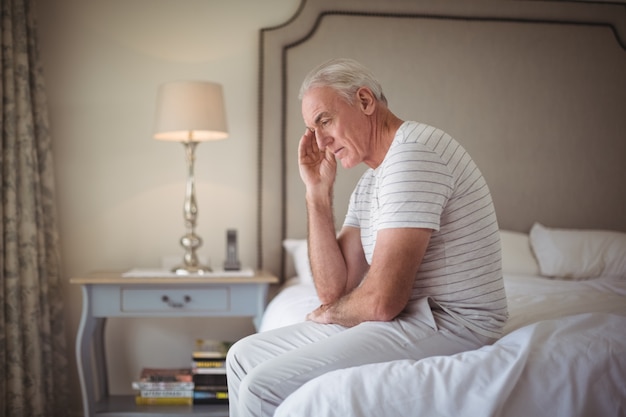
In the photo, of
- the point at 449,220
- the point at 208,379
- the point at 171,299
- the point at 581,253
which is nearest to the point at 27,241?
the point at 171,299

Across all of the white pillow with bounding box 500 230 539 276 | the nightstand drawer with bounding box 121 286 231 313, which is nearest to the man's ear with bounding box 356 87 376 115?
the nightstand drawer with bounding box 121 286 231 313

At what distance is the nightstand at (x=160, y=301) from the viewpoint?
98.6 inches

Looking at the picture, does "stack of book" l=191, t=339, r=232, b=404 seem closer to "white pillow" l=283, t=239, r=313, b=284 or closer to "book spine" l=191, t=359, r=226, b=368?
"book spine" l=191, t=359, r=226, b=368

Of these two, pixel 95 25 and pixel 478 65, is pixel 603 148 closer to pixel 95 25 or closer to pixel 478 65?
pixel 478 65

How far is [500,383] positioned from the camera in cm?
111

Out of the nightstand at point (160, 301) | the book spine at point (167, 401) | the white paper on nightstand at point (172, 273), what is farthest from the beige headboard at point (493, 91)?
the book spine at point (167, 401)

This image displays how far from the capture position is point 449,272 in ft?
4.71

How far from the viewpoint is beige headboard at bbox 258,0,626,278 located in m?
2.97

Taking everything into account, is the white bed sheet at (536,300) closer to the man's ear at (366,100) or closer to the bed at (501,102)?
the bed at (501,102)

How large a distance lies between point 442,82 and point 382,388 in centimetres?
216

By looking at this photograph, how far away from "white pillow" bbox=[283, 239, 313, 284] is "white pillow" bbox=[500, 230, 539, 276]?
2.65 feet

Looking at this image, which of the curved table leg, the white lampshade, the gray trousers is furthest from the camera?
the white lampshade

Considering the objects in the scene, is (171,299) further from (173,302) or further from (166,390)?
(166,390)

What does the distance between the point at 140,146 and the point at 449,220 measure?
1880 mm
